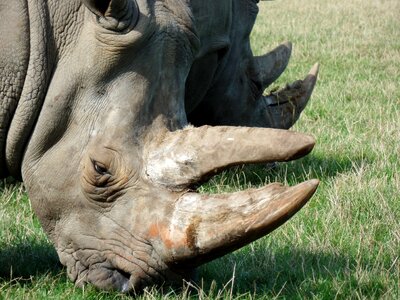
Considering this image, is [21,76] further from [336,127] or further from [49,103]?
[336,127]

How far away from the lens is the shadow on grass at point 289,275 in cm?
520

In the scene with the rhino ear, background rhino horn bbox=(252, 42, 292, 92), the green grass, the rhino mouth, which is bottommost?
the green grass

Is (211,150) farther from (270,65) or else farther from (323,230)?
(270,65)

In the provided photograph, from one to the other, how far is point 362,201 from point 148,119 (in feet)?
7.61

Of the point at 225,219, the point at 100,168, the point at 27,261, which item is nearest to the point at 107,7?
the point at 100,168

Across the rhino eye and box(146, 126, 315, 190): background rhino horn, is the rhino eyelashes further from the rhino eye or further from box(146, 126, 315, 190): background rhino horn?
box(146, 126, 315, 190): background rhino horn

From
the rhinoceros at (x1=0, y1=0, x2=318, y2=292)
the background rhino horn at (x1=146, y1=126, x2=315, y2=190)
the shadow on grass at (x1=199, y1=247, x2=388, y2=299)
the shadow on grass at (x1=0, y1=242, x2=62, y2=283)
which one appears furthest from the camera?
the shadow on grass at (x1=0, y1=242, x2=62, y2=283)

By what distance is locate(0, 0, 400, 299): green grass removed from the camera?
5234 mm

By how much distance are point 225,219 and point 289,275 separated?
1.06m

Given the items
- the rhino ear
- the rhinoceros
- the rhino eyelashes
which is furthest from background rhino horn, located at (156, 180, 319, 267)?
the rhino ear

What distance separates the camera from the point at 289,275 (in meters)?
5.48

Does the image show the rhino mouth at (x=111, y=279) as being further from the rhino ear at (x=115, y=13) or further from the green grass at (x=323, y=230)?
the rhino ear at (x=115, y=13)

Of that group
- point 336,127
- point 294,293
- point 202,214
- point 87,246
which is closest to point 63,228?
point 87,246

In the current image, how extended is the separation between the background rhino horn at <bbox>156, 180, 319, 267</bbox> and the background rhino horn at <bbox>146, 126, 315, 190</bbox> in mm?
124
